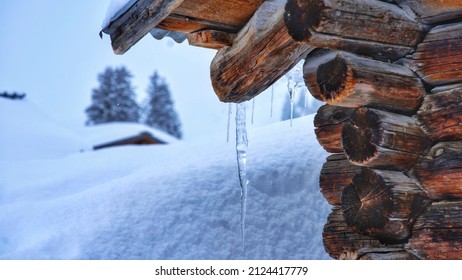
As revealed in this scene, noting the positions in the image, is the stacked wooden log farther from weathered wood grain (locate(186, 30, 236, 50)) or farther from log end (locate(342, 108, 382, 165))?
weathered wood grain (locate(186, 30, 236, 50))

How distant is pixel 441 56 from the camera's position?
2.50m

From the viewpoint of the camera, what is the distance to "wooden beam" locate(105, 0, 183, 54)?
254 centimetres

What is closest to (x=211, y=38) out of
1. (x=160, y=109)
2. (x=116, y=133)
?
(x=116, y=133)

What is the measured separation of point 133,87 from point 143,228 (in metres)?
24.6

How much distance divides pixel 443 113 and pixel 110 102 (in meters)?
27.1

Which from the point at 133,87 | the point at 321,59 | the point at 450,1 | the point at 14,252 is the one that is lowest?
the point at 14,252

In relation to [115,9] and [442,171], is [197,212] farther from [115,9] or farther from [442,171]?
[442,171]

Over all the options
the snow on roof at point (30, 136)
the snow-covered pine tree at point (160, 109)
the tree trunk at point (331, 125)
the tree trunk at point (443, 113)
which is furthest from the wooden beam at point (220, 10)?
the snow-covered pine tree at point (160, 109)

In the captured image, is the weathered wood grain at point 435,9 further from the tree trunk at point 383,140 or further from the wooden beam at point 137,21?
the wooden beam at point 137,21

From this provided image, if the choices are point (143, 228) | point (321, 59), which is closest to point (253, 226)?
point (143, 228)

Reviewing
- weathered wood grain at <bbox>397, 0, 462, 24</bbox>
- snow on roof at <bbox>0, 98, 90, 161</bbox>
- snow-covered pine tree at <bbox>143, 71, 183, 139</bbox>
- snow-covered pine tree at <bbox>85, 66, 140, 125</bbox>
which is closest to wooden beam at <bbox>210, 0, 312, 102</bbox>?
weathered wood grain at <bbox>397, 0, 462, 24</bbox>

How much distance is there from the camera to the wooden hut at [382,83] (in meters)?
2.40
